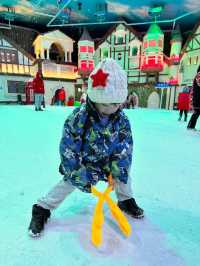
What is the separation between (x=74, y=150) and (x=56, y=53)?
17500 mm

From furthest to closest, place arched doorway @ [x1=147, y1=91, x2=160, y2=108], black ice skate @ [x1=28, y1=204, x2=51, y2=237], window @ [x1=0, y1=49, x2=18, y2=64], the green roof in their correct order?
window @ [x1=0, y1=49, x2=18, y2=64] → arched doorway @ [x1=147, y1=91, x2=160, y2=108] → the green roof → black ice skate @ [x1=28, y1=204, x2=51, y2=237]

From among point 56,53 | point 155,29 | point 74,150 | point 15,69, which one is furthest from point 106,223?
point 56,53

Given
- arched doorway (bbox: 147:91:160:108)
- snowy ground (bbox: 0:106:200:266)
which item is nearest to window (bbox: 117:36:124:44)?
arched doorway (bbox: 147:91:160:108)

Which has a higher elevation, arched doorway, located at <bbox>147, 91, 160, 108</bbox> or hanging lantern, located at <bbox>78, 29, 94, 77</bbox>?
hanging lantern, located at <bbox>78, 29, 94, 77</bbox>

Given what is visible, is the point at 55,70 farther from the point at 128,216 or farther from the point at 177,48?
the point at 128,216

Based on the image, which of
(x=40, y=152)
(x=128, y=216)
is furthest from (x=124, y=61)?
(x=128, y=216)

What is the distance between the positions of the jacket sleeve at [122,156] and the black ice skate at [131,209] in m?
0.21

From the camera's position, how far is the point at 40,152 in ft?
8.20

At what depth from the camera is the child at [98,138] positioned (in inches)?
37.5

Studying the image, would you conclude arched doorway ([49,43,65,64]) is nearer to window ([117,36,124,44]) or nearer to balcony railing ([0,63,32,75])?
balcony railing ([0,63,32,75])

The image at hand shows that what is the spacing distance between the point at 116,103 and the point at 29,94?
15.6 metres

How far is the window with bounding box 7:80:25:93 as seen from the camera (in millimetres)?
15107

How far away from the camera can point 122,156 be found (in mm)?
1054

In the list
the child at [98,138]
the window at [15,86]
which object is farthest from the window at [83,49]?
the child at [98,138]
